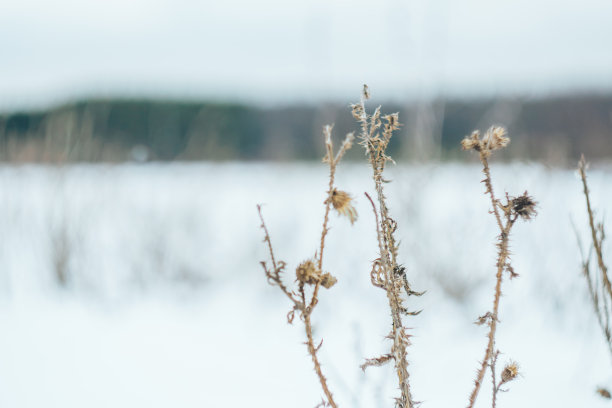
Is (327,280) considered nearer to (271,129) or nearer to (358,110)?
(358,110)

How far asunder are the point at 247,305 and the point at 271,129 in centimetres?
1294

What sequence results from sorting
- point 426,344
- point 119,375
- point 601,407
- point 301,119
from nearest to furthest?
point 601,407 → point 119,375 → point 426,344 → point 301,119

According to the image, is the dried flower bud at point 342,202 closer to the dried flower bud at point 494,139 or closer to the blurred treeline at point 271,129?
the dried flower bud at point 494,139

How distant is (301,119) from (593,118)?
809 cm

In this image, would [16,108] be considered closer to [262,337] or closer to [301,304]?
[262,337]

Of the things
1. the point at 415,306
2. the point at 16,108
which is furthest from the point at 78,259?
the point at 415,306

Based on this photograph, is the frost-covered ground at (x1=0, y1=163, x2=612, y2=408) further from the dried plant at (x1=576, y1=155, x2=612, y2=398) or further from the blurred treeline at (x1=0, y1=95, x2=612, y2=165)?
the blurred treeline at (x1=0, y1=95, x2=612, y2=165)

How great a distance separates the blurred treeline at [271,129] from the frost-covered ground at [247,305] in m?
0.21

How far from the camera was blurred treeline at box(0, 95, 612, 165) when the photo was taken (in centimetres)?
312

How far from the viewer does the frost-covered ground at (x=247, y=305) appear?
171cm

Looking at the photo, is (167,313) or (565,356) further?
(167,313)

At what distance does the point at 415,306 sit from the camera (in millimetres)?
2510

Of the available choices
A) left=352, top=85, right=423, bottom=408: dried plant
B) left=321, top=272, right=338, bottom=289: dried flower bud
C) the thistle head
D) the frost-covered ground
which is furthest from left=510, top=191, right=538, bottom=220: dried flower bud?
the frost-covered ground

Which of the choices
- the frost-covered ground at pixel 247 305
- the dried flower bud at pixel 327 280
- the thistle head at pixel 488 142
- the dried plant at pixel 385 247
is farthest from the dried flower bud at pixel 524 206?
the frost-covered ground at pixel 247 305
